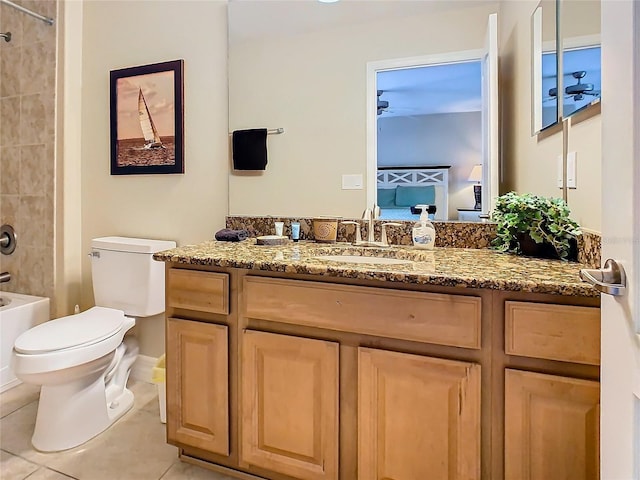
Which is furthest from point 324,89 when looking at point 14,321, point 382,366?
point 14,321

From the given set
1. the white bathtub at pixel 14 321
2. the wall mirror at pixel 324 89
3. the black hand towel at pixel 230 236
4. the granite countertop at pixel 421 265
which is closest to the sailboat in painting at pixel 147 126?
the wall mirror at pixel 324 89

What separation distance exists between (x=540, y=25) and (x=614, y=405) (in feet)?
4.19

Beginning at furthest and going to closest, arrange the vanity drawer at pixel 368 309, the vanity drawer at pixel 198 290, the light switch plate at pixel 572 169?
the vanity drawer at pixel 198 290 → the light switch plate at pixel 572 169 → the vanity drawer at pixel 368 309

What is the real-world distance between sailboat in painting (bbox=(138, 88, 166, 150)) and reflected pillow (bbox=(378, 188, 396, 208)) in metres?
1.26

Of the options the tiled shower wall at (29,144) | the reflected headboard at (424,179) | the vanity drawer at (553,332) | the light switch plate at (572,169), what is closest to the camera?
the vanity drawer at (553,332)

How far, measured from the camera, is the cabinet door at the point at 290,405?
1.29 meters

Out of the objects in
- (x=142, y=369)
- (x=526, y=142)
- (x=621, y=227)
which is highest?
(x=526, y=142)

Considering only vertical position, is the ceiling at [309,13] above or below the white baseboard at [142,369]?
above

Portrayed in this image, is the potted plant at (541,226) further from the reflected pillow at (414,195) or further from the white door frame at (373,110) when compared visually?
the white door frame at (373,110)

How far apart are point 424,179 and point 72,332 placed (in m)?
1.67

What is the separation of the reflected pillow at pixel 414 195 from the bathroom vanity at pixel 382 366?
0.29 m

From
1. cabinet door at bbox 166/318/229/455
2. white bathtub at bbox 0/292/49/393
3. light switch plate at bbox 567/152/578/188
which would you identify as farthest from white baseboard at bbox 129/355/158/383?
light switch plate at bbox 567/152/578/188

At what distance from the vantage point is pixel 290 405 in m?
1.34

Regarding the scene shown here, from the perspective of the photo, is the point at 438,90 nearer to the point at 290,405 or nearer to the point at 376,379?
the point at 376,379
